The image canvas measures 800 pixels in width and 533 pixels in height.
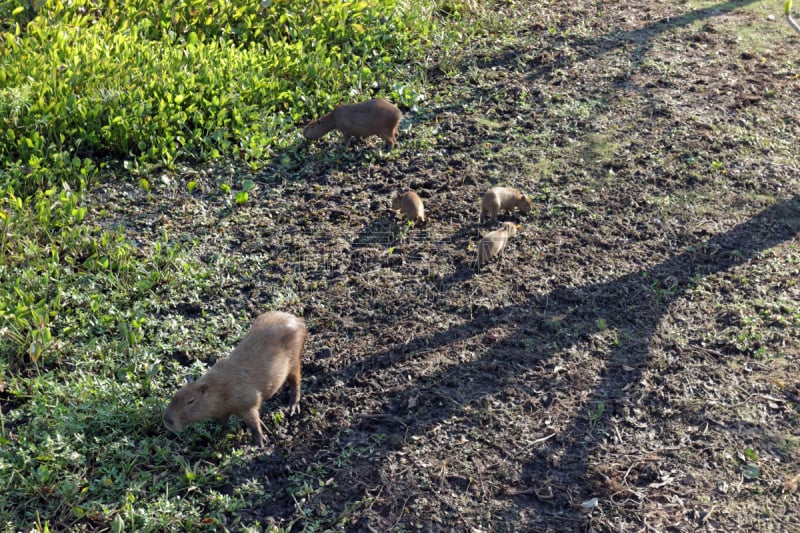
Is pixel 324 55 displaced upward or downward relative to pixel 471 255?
upward

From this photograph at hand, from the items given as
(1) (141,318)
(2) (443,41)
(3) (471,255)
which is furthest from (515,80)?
(1) (141,318)

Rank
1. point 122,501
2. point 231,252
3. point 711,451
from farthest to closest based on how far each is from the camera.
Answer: point 231,252, point 711,451, point 122,501

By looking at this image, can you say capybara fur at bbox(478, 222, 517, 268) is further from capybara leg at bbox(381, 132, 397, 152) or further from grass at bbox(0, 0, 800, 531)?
capybara leg at bbox(381, 132, 397, 152)

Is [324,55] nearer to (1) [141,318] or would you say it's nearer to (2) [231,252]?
(2) [231,252]

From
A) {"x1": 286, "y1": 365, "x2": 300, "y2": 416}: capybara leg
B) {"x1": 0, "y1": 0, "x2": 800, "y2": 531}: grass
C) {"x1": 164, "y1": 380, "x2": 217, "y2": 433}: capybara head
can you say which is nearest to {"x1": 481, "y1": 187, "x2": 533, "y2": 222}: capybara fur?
{"x1": 0, "y1": 0, "x2": 800, "y2": 531}: grass

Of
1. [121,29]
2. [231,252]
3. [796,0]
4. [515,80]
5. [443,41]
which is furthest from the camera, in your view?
[796,0]

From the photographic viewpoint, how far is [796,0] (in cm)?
1026

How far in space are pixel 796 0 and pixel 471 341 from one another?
8203 millimetres

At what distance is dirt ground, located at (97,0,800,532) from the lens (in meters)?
4.02

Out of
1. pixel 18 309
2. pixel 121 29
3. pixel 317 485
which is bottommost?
pixel 317 485

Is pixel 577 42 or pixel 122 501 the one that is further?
pixel 577 42

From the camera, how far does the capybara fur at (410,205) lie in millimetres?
5888

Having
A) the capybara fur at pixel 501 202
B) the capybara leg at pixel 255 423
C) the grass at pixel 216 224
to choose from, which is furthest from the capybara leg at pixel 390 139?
the capybara leg at pixel 255 423

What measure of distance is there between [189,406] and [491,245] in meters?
2.42
